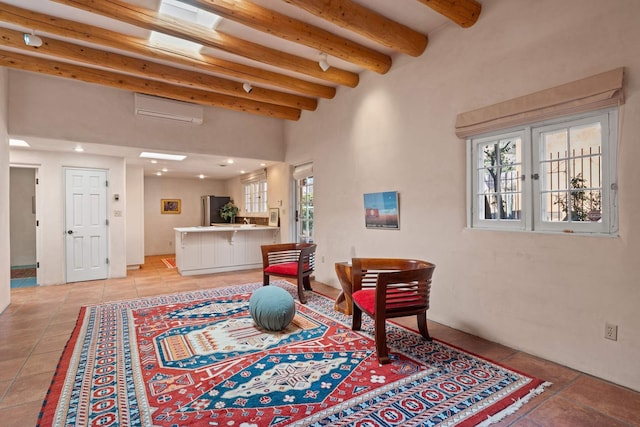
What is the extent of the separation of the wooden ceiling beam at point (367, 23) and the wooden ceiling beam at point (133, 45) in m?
1.30

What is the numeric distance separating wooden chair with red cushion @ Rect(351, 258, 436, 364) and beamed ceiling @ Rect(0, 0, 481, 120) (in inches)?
97.3

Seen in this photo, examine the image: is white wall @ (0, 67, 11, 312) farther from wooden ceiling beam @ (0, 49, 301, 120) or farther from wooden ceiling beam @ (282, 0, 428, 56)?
wooden ceiling beam @ (282, 0, 428, 56)

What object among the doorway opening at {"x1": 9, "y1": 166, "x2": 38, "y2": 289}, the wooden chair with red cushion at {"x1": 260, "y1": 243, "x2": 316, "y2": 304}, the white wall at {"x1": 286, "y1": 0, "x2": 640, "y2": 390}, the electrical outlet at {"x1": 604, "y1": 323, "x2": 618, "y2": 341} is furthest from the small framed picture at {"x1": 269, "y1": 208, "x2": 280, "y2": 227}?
the electrical outlet at {"x1": 604, "y1": 323, "x2": 618, "y2": 341}

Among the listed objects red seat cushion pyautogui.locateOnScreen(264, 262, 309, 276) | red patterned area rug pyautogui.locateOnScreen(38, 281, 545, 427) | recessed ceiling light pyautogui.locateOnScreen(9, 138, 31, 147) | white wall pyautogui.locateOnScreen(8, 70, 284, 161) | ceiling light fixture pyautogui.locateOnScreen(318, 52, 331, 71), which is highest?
ceiling light fixture pyautogui.locateOnScreen(318, 52, 331, 71)

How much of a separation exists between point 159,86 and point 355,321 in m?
4.67

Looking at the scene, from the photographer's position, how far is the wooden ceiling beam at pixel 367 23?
9.82 feet

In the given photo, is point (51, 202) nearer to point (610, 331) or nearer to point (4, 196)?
point (4, 196)

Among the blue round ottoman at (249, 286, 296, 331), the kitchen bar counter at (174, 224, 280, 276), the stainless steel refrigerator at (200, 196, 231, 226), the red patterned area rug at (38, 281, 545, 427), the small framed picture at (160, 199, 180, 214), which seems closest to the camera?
the red patterned area rug at (38, 281, 545, 427)

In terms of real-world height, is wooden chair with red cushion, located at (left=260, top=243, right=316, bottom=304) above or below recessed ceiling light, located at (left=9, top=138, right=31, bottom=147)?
below

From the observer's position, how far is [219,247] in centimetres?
680

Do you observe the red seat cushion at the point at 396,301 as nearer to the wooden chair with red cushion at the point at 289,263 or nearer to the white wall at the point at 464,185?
the white wall at the point at 464,185

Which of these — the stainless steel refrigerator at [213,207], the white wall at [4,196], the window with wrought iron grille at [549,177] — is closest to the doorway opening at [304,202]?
the window with wrought iron grille at [549,177]

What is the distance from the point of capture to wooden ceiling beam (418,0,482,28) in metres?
2.98

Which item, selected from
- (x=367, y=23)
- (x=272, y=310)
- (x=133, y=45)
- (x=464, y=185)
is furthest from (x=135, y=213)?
(x=464, y=185)
